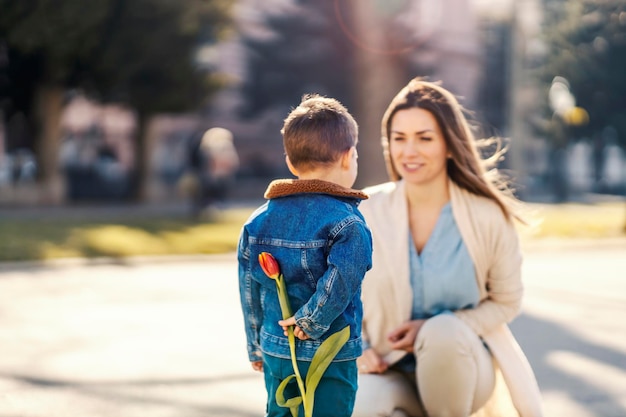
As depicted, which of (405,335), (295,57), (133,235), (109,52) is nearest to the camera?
(405,335)

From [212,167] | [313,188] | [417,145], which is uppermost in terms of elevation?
[417,145]

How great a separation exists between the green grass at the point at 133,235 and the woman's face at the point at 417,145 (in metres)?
5.93

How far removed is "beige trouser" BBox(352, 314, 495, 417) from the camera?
3.74 m

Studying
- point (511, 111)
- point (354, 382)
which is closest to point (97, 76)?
point (511, 111)

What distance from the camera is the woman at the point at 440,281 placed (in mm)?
3822

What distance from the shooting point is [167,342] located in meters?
6.69

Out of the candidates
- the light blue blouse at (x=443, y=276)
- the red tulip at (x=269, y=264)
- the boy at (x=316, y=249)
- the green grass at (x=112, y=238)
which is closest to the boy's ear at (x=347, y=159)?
the boy at (x=316, y=249)

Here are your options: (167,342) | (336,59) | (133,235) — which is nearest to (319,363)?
(167,342)

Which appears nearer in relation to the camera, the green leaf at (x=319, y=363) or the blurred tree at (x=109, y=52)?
the green leaf at (x=319, y=363)

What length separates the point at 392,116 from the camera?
4141 mm

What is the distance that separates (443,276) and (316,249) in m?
1.30

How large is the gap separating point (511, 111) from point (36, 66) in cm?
1317

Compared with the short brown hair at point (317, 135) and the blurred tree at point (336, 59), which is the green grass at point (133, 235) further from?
the short brown hair at point (317, 135)

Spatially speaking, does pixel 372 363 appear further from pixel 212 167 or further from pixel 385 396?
pixel 212 167
